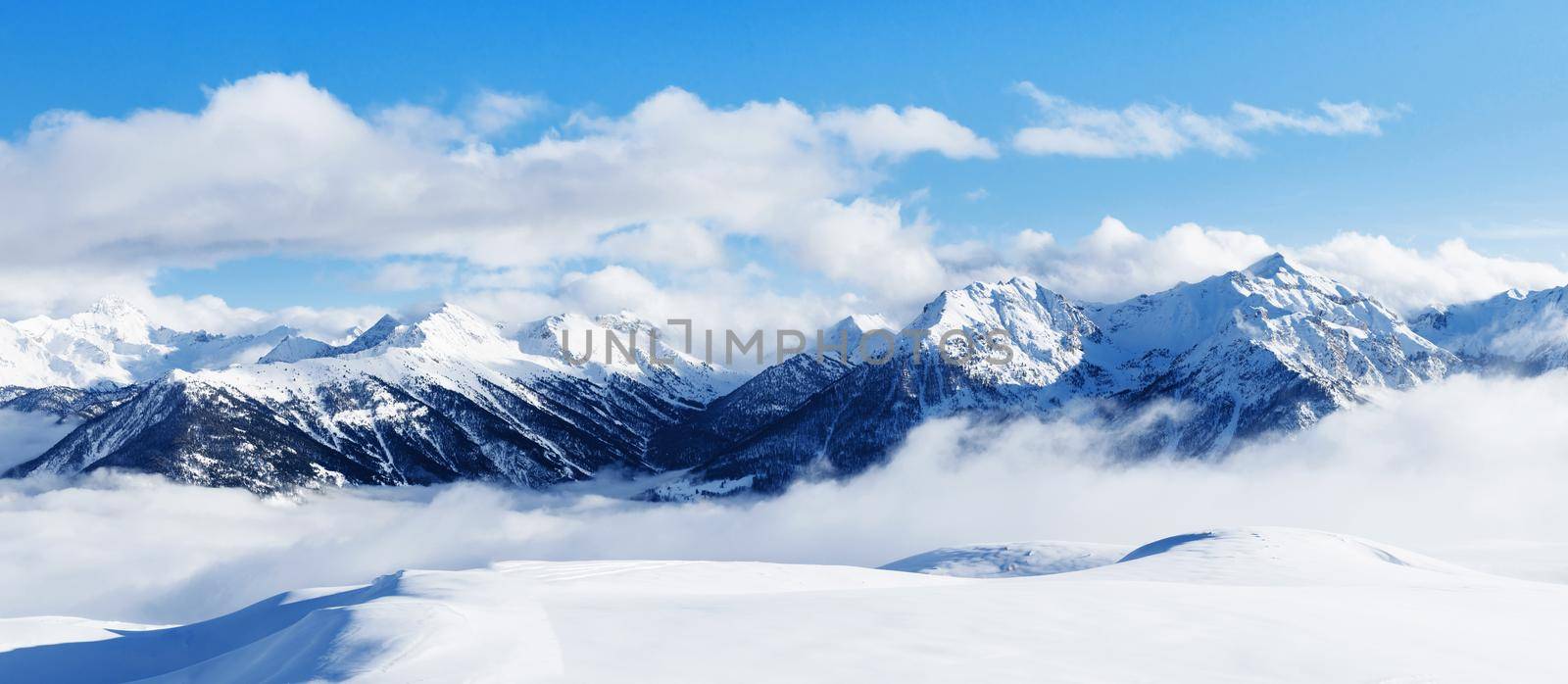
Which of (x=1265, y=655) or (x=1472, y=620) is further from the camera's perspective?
(x=1472, y=620)

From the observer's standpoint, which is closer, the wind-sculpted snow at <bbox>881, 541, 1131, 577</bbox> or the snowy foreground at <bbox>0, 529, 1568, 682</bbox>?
the snowy foreground at <bbox>0, 529, 1568, 682</bbox>

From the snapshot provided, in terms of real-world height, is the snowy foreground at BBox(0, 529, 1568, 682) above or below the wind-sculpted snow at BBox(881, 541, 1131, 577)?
above

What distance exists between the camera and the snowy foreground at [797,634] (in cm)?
2197

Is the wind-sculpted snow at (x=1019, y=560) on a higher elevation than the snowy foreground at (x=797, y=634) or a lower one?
lower

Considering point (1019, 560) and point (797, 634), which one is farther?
point (1019, 560)

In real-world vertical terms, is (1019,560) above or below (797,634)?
below

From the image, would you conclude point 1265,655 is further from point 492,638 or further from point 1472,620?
point 492,638

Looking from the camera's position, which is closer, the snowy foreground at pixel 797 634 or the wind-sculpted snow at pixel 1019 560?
the snowy foreground at pixel 797 634

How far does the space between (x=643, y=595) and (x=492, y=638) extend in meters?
10.2

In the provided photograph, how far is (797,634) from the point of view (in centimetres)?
2483

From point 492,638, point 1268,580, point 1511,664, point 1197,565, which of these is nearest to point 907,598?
point 492,638

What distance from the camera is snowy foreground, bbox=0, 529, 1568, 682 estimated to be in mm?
21969

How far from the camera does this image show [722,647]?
2309 centimetres

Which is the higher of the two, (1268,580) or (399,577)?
(399,577)
